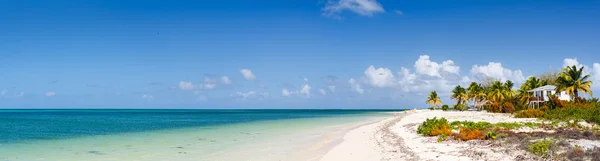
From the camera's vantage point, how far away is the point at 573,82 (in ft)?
160

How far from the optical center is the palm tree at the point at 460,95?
300 feet

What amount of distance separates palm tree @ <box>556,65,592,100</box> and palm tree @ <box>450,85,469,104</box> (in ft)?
134

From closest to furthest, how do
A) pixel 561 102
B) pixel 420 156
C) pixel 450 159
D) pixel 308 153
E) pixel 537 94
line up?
pixel 450 159 → pixel 420 156 → pixel 308 153 → pixel 561 102 → pixel 537 94

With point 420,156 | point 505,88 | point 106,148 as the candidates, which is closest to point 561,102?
point 505,88

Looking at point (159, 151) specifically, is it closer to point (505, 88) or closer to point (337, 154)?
point (337, 154)

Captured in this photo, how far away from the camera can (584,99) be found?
4488cm

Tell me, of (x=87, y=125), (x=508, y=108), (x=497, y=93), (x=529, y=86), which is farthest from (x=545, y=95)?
(x=87, y=125)

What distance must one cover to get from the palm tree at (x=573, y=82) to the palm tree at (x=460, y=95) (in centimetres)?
4097

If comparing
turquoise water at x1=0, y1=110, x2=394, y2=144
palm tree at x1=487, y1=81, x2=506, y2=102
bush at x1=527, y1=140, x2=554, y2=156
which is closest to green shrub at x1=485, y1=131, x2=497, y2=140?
bush at x1=527, y1=140, x2=554, y2=156

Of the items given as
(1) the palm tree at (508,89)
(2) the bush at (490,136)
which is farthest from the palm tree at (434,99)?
(2) the bush at (490,136)

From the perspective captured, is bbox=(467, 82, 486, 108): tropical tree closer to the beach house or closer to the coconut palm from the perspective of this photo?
the coconut palm

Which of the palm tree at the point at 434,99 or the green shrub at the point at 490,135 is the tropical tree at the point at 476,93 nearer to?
the palm tree at the point at 434,99

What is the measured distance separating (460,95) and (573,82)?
4358 cm

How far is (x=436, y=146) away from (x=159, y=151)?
13.5 m
